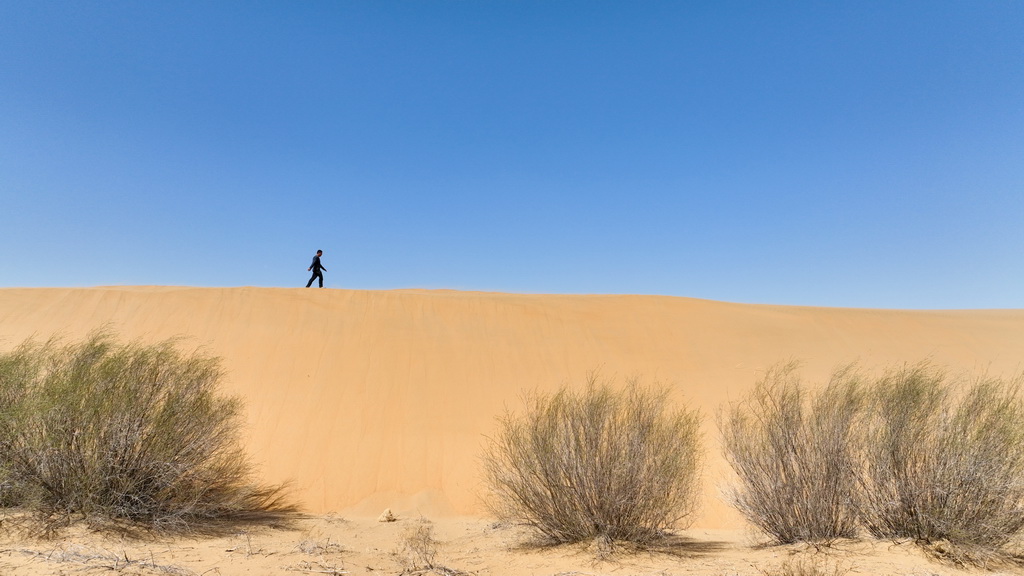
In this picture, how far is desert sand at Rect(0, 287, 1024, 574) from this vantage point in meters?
7.40

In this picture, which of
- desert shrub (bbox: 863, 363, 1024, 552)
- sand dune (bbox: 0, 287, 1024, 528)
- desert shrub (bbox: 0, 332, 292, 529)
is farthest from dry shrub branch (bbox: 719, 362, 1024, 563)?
desert shrub (bbox: 0, 332, 292, 529)

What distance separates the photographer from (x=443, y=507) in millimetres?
9734

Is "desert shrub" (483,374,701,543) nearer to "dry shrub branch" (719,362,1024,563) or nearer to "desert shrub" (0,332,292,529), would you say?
"dry shrub branch" (719,362,1024,563)

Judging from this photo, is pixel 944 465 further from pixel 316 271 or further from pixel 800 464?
pixel 316 271

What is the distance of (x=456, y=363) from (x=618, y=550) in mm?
8364

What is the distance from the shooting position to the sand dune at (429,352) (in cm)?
1054

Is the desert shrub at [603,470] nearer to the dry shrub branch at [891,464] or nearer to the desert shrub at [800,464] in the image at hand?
the desert shrub at [800,464]

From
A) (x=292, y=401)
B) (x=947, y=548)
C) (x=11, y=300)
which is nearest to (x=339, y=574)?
(x=947, y=548)

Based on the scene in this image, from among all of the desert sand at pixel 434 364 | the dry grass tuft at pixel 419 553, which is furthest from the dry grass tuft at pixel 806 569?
the dry grass tuft at pixel 419 553

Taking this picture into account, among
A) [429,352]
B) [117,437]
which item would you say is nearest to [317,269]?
[429,352]

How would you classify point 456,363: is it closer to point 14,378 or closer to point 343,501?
point 343,501

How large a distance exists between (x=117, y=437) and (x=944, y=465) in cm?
935

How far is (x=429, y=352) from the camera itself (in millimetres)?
14609

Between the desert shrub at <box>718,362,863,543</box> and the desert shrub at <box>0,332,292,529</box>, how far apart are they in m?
6.78
